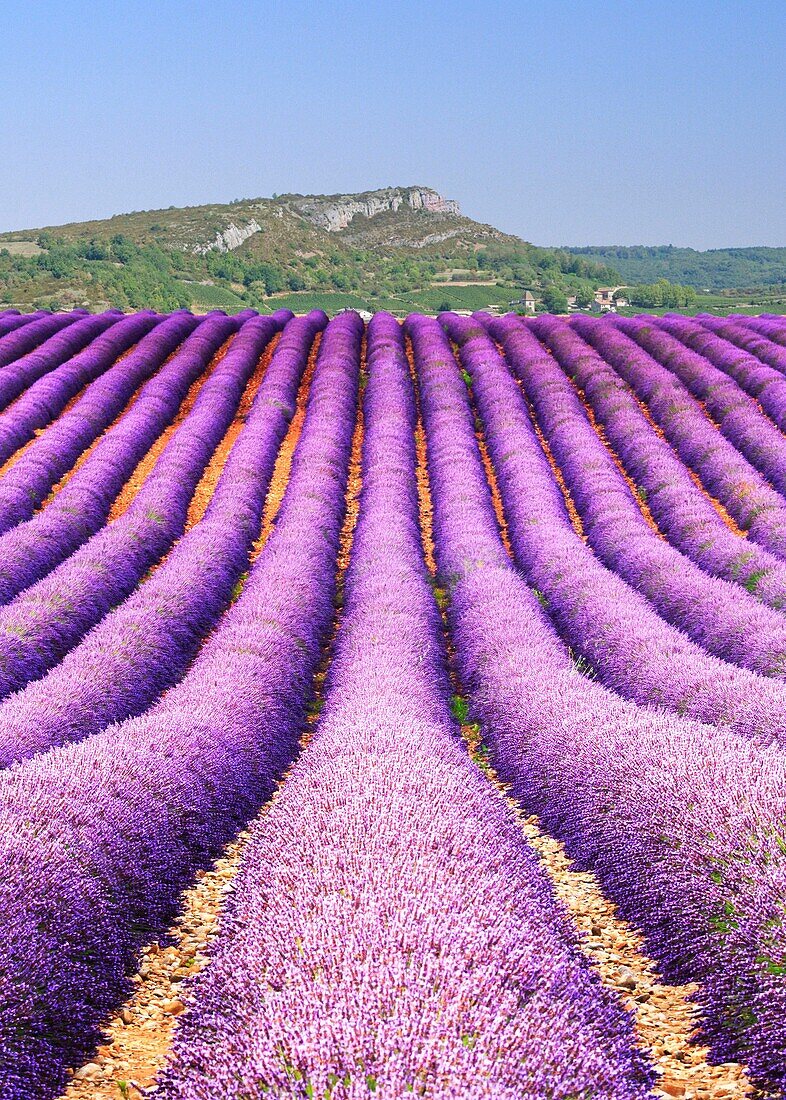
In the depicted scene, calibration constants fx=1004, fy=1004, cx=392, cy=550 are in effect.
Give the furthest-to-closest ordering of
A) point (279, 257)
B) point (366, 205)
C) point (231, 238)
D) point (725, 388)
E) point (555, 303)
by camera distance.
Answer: point (366, 205) < point (231, 238) < point (279, 257) < point (555, 303) < point (725, 388)

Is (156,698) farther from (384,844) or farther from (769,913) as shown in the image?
(769,913)

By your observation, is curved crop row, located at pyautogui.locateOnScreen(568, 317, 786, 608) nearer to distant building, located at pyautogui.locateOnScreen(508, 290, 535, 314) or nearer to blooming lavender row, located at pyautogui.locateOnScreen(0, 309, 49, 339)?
blooming lavender row, located at pyautogui.locateOnScreen(0, 309, 49, 339)

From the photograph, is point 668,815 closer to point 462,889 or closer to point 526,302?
point 462,889

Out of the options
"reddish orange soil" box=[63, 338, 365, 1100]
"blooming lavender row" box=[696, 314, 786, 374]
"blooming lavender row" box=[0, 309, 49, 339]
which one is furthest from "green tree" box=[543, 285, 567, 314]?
"reddish orange soil" box=[63, 338, 365, 1100]

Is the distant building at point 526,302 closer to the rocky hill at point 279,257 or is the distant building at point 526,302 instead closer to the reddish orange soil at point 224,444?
the rocky hill at point 279,257

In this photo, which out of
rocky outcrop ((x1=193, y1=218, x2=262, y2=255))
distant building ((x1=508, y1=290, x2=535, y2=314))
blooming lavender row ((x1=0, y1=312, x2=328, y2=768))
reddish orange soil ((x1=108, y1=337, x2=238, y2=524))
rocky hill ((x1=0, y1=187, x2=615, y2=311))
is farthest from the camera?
rocky outcrop ((x1=193, y1=218, x2=262, y2=255))

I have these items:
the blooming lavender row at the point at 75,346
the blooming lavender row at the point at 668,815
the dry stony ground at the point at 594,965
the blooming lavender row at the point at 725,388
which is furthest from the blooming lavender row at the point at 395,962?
the blooming lavender row at the point at 75,346

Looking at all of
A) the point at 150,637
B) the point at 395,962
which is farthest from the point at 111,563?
the point at 395,962
